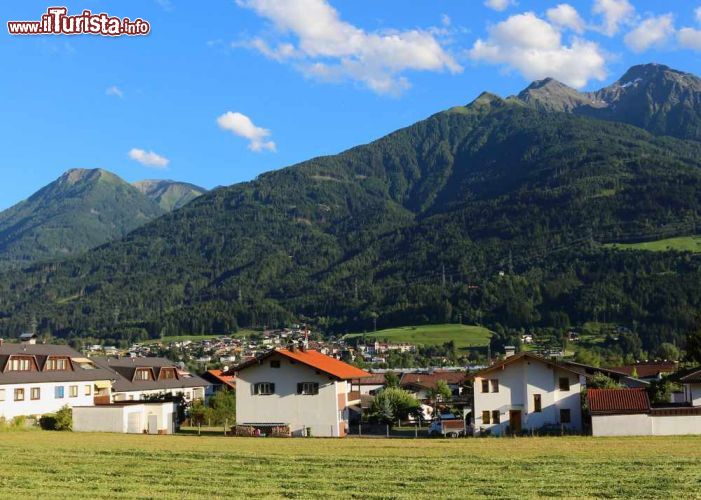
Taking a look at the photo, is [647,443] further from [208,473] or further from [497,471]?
[208,473]

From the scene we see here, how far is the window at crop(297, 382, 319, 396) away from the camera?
57.8 metres

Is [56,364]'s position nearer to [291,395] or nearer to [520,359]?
[291,395]

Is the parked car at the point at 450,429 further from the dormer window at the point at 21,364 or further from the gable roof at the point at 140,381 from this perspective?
the gable roof at the point at 140,381

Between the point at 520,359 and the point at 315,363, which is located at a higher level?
the point at 315,363

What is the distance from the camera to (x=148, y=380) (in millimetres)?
84250

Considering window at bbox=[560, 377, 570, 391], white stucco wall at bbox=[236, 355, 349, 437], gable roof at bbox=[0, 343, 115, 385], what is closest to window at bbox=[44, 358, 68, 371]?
gable roof at bbox=[0, 343, 115, 385]

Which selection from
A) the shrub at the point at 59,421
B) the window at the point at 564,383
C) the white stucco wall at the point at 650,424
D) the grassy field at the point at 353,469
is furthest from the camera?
the shrub at the point at 59,421

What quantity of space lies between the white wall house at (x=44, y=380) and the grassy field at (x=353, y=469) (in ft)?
73.2


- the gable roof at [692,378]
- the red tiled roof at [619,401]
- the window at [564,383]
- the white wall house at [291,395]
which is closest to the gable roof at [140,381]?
the white wall house at [291,395]

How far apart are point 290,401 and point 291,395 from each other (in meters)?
0.42

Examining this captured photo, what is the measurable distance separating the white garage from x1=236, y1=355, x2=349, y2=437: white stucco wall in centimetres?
643

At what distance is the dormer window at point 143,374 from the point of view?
8331 centimetres

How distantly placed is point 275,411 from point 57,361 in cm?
2390

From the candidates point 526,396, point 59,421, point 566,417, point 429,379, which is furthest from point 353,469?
point 429,379
